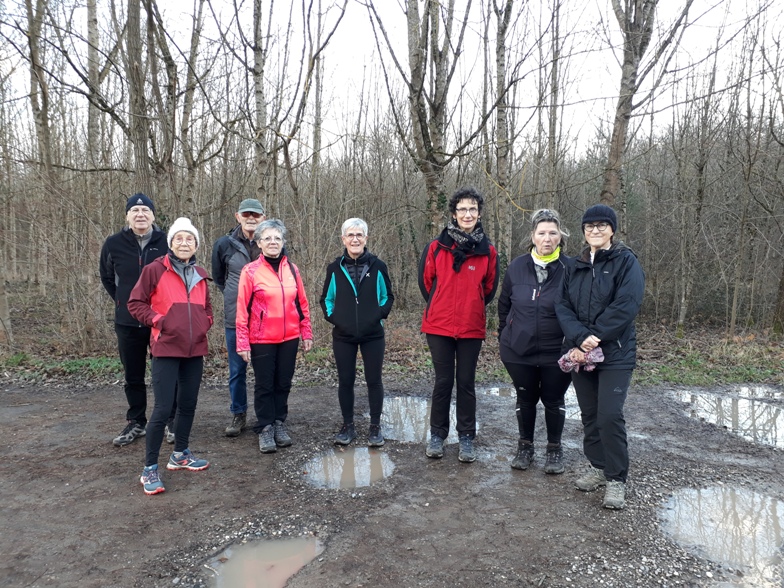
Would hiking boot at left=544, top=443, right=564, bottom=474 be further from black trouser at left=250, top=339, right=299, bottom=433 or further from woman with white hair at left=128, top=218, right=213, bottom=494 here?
woman with white hair at left=128, top=218, right=213, bottom=494

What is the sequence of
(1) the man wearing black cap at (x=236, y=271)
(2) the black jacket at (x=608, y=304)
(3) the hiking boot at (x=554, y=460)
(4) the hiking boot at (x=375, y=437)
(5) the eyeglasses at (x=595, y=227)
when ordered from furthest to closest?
(1) the man wearing black cap at (x=236, y=271), (4) the hiking boot at (x=375, y=437), (3) the hiking boot at (x=554, y=460), (5) the eyeglasses at (x=595, y=227), (2) the black jacket at (x=608, y=304)

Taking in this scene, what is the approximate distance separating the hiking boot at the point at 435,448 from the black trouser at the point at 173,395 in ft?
6.47

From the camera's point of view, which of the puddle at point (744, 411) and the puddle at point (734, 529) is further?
the puddle at point (744, 411)

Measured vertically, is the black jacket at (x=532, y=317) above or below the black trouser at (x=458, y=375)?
above

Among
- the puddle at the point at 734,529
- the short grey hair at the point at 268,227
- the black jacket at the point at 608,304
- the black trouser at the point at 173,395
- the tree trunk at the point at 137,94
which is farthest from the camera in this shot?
the tree trunk at the point at 137,94

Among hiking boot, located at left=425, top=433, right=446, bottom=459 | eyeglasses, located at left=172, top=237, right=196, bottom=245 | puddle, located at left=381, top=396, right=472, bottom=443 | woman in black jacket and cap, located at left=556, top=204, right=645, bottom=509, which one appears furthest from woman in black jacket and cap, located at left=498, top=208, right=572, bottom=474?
eyeglasses, located at left=172, top=237, right=196, bottom=245

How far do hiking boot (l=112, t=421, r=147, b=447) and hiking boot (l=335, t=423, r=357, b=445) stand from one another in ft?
5.67

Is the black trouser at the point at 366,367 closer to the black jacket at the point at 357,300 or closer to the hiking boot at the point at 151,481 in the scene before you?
the black jacket at the point at 357,300

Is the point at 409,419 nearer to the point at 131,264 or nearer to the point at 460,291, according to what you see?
the point at 460,291

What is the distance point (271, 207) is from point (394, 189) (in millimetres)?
7826

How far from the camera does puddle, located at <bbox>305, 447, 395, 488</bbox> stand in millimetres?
3850

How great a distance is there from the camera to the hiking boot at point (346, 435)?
14.9ft

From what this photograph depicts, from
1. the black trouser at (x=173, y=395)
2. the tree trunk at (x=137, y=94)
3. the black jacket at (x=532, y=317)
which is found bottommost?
the black trouser at (x=173, y=395)

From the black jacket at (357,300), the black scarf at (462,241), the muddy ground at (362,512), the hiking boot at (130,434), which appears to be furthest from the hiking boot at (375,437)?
the hiking boot at (130,434)
